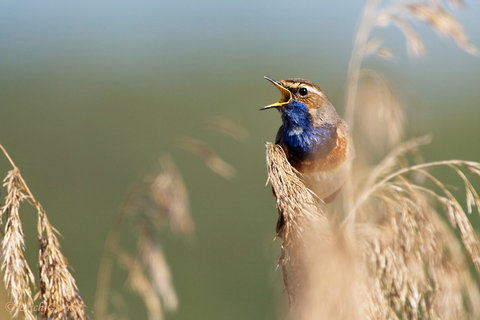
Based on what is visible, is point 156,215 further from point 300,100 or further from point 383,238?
point 383,238

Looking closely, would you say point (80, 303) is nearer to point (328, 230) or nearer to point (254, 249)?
point (328, 230)

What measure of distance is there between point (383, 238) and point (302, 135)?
0.89 meters

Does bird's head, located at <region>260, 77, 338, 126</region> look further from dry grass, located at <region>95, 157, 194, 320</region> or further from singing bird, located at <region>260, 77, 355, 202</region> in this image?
dry grass, located at <region>95, 157, 194, 320</region>

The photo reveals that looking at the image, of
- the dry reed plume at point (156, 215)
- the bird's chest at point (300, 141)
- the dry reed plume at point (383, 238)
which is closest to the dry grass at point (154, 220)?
the dry reed plume at point (156, 215)

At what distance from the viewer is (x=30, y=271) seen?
2.23m

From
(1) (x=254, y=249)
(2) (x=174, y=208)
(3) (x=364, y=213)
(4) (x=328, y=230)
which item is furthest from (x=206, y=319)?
(4) (x=328, y=230)

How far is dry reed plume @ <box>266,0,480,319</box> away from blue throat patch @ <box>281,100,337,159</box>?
11.1 inches

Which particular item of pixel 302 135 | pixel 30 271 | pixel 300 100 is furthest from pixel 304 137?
pixel 30 271

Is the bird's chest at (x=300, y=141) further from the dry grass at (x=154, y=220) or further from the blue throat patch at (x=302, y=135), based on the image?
the dry grass at (x=154, y=220)

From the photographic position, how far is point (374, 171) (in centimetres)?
282

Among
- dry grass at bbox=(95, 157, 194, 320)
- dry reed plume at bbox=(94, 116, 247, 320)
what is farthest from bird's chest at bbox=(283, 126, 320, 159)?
dry grass at bbox=(95, 157, 194, 320)

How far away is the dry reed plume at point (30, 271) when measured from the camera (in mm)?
2199

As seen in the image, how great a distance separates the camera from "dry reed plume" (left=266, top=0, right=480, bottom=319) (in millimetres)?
2096

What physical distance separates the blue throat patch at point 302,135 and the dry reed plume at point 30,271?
1.41 metres
